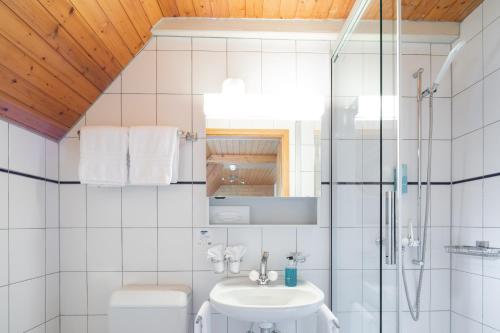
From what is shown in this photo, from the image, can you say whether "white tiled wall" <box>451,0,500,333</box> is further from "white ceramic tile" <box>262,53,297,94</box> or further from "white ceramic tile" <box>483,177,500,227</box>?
"white ceramic tile" <box>262,53,297,94</box>

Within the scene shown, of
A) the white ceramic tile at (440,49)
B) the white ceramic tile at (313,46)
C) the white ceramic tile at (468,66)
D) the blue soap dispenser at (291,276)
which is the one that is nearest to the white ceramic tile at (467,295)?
the white ceramic tile at (468,66)

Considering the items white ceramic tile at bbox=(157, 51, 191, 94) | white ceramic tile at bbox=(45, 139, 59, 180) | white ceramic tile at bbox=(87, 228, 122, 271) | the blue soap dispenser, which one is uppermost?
white ceramic tile at bbox=(157, 51, 191, 94)

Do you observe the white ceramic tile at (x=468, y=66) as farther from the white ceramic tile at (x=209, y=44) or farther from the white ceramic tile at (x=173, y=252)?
the white ceramic tile at (x=173, y=252)

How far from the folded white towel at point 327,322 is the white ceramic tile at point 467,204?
0.85 meters

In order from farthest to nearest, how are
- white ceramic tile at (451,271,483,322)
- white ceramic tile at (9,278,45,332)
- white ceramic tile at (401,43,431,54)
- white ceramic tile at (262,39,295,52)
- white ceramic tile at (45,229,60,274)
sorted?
white ceramic tile at (262,39,295,52), white ceramic tile at (45,229,60,274), white ceramic tile at (9,278,45,332), white ceramic tile at (401,43,431,54), white ceramic tile at (451,271,483,322)

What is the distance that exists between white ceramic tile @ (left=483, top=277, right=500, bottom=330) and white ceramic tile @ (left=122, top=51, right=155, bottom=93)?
1.93 metres

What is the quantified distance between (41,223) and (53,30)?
105 cm

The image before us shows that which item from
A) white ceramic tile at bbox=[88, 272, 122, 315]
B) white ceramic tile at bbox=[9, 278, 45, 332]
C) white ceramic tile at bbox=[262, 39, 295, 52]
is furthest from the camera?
white ceramic tile at bbox=[262, 39, 295, 52]

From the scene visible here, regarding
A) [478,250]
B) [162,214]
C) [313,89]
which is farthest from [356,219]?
[162,214]

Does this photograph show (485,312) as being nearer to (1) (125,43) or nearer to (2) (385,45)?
(2) (385,45)

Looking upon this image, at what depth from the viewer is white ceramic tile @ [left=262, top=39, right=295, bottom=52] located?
2650 mm

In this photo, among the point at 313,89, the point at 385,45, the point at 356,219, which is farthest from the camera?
the point at 313,89

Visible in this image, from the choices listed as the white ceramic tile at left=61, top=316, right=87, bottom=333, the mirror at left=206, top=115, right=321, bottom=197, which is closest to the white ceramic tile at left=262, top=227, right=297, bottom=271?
the mirror at left=206, top=115, right=321, bottom=197

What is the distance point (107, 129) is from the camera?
8.04ft
